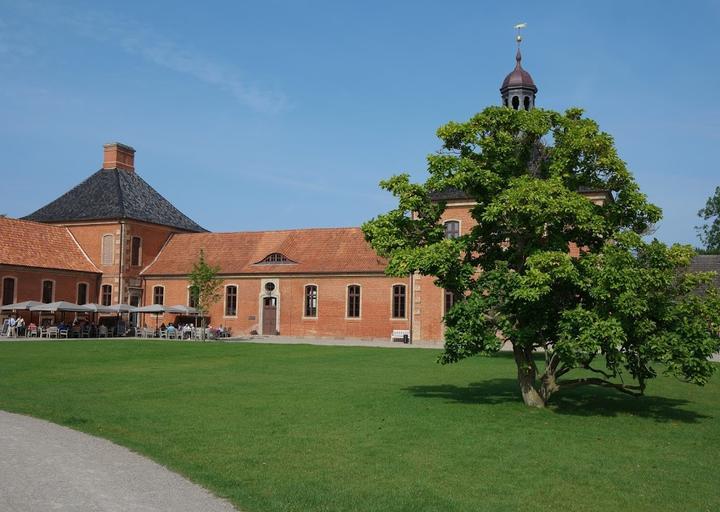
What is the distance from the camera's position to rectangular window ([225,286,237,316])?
142ft

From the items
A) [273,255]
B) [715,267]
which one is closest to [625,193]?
[273,255]

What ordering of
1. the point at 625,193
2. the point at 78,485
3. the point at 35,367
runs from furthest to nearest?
the point at 35,367 → the point at 625,193 → the point at 78,485

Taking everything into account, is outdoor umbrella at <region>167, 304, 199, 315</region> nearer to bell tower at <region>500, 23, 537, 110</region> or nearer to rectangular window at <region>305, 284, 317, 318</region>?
rectangular window at <region>305, 284, 317, 318</region>

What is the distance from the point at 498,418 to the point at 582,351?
1787mm

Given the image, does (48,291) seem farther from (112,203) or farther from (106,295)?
(112,203)

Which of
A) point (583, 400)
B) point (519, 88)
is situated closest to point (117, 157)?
point (519, 88)

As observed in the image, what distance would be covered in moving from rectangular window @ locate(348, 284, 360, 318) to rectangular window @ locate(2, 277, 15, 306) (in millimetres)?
18464

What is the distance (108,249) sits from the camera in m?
45.0

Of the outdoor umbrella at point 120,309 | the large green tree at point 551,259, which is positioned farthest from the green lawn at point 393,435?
the outdoor umbrella at point 120,309

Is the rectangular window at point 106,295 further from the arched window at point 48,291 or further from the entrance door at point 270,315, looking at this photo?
the entrance door at point 270,315

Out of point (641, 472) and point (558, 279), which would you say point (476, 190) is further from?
point (641, 472)

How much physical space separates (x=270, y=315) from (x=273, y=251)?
13.1 ft

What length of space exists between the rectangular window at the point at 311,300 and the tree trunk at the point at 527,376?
27997 millimetres

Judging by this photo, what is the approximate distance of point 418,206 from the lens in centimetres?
1435
